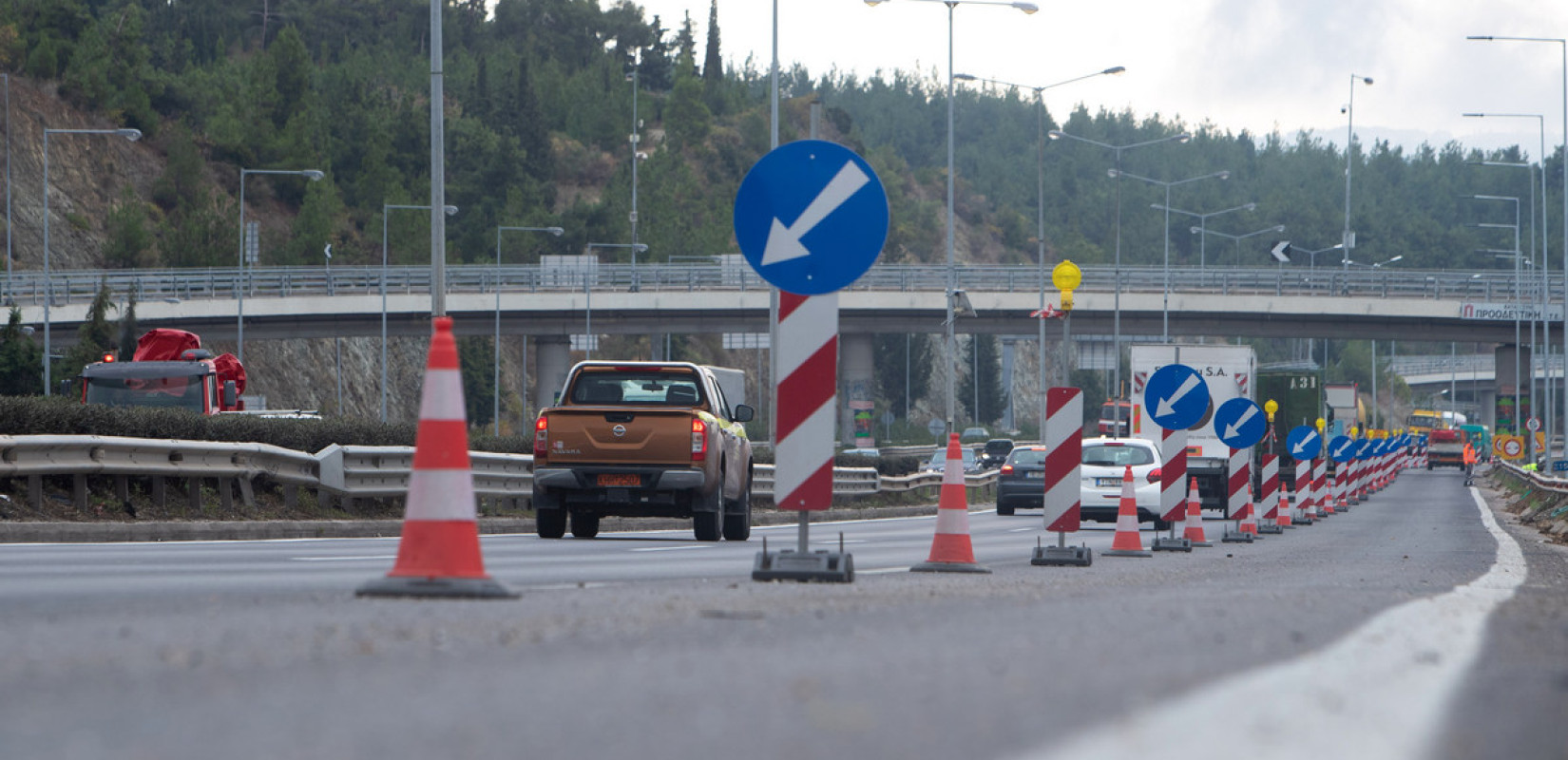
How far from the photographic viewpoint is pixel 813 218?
9.60m

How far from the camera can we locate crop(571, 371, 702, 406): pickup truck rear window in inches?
748

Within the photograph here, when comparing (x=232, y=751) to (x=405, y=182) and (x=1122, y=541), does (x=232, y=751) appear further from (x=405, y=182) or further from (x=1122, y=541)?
(x=405, y=182)

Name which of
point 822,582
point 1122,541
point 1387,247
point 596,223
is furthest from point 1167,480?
point 1387,247

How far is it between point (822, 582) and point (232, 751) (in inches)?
236

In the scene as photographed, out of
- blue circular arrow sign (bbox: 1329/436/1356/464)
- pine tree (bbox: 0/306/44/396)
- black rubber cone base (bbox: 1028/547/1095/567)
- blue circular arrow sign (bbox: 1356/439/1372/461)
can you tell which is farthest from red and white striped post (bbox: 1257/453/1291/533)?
pine tree (bbox: 0/306/44/396)

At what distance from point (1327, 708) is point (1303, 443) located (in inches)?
1017

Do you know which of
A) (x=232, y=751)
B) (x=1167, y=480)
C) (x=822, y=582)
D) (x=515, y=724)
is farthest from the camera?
(x=1167, y=480)

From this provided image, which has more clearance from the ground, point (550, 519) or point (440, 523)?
point (440, 523)

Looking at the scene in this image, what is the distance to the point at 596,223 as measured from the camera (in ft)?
391

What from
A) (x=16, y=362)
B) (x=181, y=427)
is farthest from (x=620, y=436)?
(x=16, y=362)

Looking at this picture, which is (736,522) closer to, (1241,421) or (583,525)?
(583,525)

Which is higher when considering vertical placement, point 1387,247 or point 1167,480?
point 1387,247

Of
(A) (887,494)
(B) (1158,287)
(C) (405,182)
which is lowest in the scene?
(A) (887,494)

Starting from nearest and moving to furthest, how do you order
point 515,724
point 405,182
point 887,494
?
point 515,724
point 887,494
point 405,182
